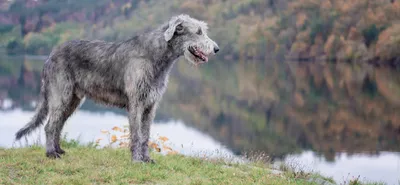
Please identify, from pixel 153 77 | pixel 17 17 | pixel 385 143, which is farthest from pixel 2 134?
pixel 17 17

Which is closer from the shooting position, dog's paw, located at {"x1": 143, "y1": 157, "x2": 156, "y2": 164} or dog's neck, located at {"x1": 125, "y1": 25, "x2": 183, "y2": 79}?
dog's neck, located at {"x1": 125, "y1": 25, "x2": 183, "y2": 79}

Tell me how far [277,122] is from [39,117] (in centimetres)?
2434

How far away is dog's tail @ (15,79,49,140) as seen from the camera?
1007 centimetres

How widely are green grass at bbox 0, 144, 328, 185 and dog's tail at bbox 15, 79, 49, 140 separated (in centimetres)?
42

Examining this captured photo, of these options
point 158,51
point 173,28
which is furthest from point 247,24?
point 173,28

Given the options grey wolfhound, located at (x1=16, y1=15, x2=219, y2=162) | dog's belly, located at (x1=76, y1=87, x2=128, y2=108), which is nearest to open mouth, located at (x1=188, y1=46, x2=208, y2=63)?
grey wolfhound, located at (x1=16, y1=15, x2=219, y2=162)

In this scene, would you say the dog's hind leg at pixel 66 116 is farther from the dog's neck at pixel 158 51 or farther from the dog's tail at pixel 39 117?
the dog's neck at pixel 158 51

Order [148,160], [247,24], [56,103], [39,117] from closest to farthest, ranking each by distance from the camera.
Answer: [148,160] < [56,103] < [39,117] < [247,24]

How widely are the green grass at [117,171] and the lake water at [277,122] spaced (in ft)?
5.42

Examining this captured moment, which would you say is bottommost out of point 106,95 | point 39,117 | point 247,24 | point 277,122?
point 39,117

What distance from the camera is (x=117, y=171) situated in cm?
866

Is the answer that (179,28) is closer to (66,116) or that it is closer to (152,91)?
(152,91)

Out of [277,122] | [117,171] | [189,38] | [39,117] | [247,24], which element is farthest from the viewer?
[247,24]

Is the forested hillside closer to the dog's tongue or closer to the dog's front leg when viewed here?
the dog's front leg
